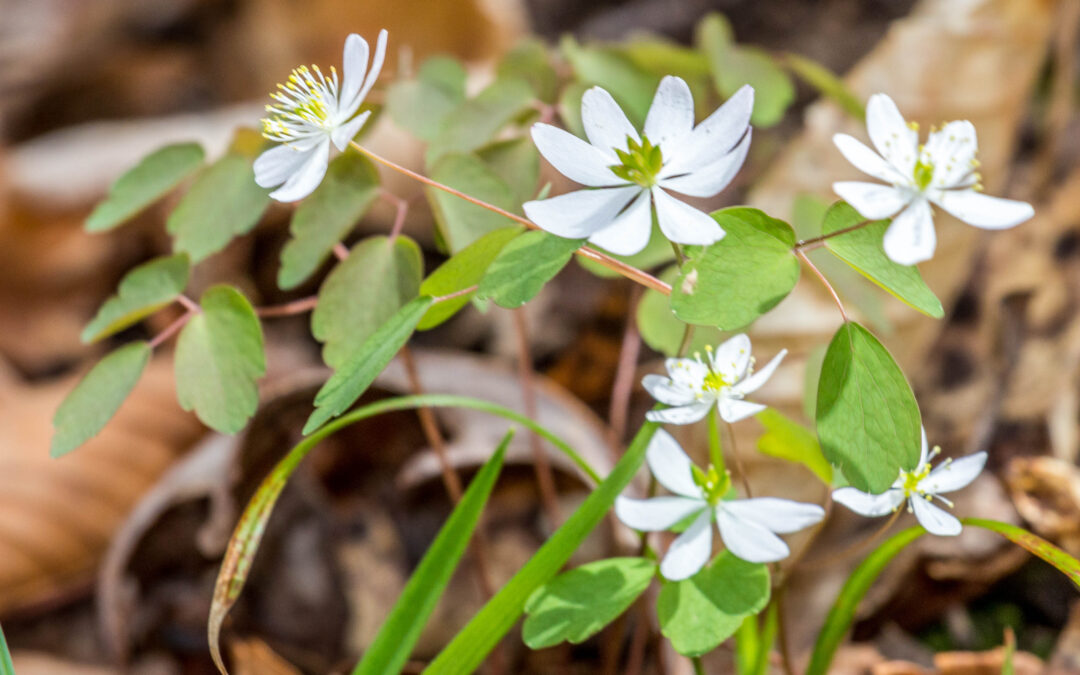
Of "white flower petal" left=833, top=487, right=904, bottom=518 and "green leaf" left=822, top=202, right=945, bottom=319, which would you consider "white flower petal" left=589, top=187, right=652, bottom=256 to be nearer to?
"green leaf" left=822, top=202, right=945, bottom=319

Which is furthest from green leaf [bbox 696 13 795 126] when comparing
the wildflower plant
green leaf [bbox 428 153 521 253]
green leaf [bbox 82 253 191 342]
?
green leaf [bbox 82 253 191 342]

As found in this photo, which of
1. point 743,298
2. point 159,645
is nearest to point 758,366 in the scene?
point 743,298

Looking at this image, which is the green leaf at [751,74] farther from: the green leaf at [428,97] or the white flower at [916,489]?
the white flower at [916,489]

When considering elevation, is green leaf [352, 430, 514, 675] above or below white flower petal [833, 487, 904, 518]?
below

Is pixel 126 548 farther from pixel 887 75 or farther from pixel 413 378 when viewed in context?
pixel 887 75

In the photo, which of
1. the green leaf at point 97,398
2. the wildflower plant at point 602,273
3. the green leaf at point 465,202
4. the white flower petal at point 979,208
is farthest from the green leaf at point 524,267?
the green leaf at point 97,398

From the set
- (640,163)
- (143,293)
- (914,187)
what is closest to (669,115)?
(640,163)

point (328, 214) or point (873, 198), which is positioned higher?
point (873, 198)

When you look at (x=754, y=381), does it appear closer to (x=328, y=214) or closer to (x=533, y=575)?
(x=533, y=575)
